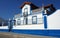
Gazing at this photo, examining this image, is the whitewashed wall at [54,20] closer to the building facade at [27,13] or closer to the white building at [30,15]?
the white building at [30,15]

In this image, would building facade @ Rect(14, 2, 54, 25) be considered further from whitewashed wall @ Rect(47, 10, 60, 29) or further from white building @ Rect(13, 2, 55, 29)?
whitewashed wall @ Rect(47, 10, 60, 29)

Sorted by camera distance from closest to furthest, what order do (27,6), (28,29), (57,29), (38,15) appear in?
(57,29) < (28,29) < (38,15) < (27,6)

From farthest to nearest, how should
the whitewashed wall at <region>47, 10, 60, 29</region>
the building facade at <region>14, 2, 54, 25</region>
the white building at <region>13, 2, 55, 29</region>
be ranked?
the building facade at <region>14, 2, 54, 25</region> < the white building at <region>13, 2, 55, 29</region> < the whitewashed wall at <region>47, 10, 60, 29</region>

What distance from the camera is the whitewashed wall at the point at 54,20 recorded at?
53.2 ft

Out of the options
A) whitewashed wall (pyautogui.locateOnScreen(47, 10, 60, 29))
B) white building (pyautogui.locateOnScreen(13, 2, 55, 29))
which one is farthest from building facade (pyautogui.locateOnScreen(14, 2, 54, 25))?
whitewashed wall (pyautogui.locateOnScreen(47, 10, 60, 29))

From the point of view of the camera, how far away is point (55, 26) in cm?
1647

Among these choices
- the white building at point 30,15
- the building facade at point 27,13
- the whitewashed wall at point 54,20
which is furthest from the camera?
the building facade at point 27,13

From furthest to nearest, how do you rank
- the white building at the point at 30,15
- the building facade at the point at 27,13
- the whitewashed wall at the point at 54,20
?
the building facade at the point at 27,13 → the white building at the point at 30,15 → the whitewashed wall at the point at 54,20

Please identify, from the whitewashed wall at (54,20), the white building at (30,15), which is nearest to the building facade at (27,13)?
the white building at (30,15)

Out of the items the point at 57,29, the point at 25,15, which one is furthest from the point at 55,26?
the point at 25,15

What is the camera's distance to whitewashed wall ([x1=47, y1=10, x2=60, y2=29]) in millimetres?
16211

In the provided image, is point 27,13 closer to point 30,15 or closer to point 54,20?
point 30,15

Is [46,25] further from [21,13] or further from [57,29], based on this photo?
[21,13]

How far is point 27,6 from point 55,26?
1434 cm
